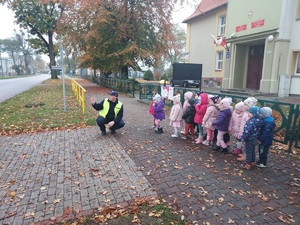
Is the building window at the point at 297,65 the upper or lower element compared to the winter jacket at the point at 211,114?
upper

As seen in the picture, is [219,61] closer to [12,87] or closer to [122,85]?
[122,85]

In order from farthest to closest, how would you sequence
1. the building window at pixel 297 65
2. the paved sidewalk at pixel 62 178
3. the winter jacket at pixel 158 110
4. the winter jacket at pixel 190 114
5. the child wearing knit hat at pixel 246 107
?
the building window at pixel 297 65 → the winter jacket at pixel 158 110 → the winter jacket at pixel 190 114 → the child wearing knit hat at pixel 246 107 → the paved sidewalk at pixel 62 178

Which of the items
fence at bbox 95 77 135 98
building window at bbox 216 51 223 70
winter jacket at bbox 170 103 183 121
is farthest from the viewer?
building window at bbox 216 51 223 70

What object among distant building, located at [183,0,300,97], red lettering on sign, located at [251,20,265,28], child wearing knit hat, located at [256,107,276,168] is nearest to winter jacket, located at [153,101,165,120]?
child wearing knit hat, located at [256,107,276,168]

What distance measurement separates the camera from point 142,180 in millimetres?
3875

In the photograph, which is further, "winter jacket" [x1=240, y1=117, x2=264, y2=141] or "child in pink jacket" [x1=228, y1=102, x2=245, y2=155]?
"child in pink jacket" [x1=228, y1=102, x2=245, y2=155]

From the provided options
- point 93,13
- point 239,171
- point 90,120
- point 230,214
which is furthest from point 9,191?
point 93,13

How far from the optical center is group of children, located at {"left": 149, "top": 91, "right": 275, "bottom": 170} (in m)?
4.15

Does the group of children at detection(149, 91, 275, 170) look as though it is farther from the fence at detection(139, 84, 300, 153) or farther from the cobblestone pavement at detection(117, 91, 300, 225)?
the fence at detection(139, 84, 300, 153)

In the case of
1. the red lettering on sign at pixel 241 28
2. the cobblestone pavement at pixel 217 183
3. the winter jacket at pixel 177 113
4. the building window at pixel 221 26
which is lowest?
the cobblestone pavement at pixel 217 183

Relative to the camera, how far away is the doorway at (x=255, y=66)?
17578 mm

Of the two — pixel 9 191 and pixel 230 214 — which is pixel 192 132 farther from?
pixel 9 191

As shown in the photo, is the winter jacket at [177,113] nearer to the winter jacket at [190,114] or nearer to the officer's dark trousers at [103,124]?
the winter jacket at [190,114]

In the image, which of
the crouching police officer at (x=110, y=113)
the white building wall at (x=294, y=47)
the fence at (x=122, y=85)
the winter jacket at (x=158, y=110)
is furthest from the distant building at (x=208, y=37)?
the crouching police officer at (x=110, y=113)
